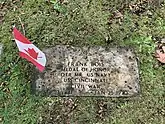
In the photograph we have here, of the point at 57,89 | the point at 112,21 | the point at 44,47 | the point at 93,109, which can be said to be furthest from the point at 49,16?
the point at 93,109

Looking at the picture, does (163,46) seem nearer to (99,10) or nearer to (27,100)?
(99,10)

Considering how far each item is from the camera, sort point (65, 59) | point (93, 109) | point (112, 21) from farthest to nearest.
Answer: point (112, 21) < point (65, 59) < point (93, 109)

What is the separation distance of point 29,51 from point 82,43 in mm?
725

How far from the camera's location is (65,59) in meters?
3.41

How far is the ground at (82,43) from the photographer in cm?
314

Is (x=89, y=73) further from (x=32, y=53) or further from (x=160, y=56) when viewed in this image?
(x=160, y=56)

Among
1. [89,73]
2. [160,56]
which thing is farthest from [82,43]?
[160,56]

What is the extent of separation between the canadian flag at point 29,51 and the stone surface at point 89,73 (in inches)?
7.5

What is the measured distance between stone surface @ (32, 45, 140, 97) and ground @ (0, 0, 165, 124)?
72 mm

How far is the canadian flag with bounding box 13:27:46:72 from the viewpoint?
290 centimetres

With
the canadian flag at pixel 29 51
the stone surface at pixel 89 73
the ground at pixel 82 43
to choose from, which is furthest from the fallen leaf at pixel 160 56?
the canadian flag at pixel 29 51

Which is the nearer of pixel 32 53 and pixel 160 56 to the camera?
pixel 32 53

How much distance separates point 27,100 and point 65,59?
57 cm

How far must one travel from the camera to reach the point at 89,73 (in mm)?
3309
